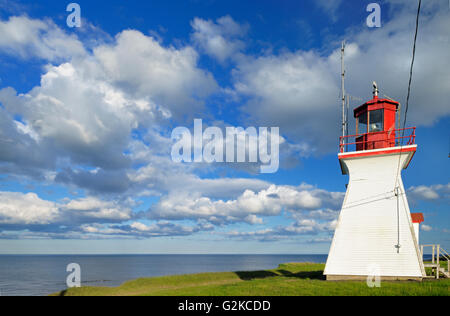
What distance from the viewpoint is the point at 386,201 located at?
18.8 meters

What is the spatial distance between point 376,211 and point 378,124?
5.80m

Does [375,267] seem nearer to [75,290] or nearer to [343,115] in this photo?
[343,115]

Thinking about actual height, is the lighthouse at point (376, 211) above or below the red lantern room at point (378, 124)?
below

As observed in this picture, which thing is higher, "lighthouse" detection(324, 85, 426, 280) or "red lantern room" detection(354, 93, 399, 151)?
"red lantern room" detection(354, 93, 399, 151)

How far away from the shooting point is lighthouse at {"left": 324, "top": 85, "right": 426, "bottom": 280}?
58.6 ft

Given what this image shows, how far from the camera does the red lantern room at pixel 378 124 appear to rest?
19.8 m

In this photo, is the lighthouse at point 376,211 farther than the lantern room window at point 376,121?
No

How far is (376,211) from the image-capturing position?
1888 centimetres

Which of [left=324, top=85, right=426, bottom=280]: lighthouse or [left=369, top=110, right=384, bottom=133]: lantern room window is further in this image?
[left=369, top=110, right=384, bottom=133]: lantern room window

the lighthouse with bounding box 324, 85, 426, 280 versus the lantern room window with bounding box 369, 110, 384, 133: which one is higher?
the lantern room window with bounding box 369, 110, 384, 133

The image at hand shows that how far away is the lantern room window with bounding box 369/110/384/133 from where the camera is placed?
20.2 meters

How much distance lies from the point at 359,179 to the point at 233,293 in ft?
35.5

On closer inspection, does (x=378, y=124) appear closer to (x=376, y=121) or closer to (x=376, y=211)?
(x=376, y=121)
